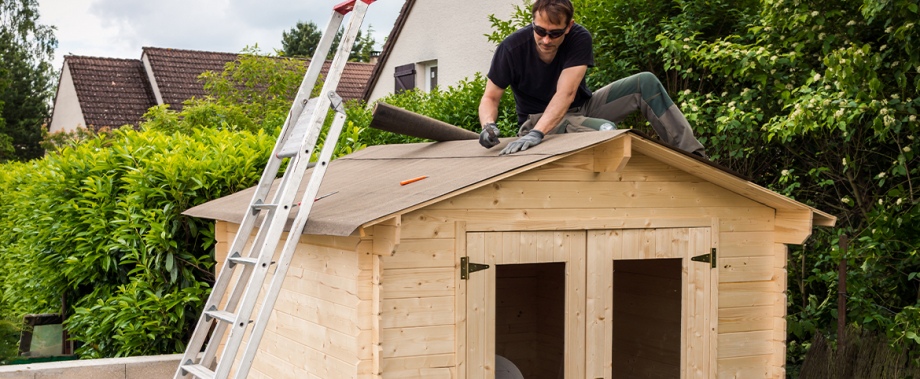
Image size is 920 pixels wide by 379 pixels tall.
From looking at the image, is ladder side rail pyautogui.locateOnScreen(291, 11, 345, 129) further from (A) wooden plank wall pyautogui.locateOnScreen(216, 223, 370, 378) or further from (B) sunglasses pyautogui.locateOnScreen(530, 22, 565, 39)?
(B) sunglasses pyautogui.locateOnScreen(530, 22, 565, 39)

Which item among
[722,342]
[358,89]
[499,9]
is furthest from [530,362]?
[358,89]

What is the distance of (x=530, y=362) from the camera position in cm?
600

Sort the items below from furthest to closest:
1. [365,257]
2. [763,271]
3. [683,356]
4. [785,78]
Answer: [785,78] < [763,271] < [683,356] < [365,257]

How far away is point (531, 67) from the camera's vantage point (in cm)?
459

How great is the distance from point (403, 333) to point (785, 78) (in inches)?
164

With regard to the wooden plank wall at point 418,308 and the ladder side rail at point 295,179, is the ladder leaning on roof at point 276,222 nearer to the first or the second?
the ladder side rail at point 295,179

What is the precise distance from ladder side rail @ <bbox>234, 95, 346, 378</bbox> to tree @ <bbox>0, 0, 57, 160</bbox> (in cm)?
3313

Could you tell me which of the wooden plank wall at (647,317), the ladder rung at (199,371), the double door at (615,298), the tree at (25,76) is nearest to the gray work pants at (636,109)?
the double door at (615,298)

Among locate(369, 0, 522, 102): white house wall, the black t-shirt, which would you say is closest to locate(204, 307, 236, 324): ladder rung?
the black t-shirt

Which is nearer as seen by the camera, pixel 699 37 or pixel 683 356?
pixel 683 356

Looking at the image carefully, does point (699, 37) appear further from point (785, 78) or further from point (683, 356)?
point (683, 356)

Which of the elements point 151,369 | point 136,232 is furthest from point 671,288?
point 136,232

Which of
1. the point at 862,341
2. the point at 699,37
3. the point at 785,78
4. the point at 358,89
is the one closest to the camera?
the point at 862,341

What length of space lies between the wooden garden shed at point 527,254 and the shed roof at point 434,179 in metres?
0.01
